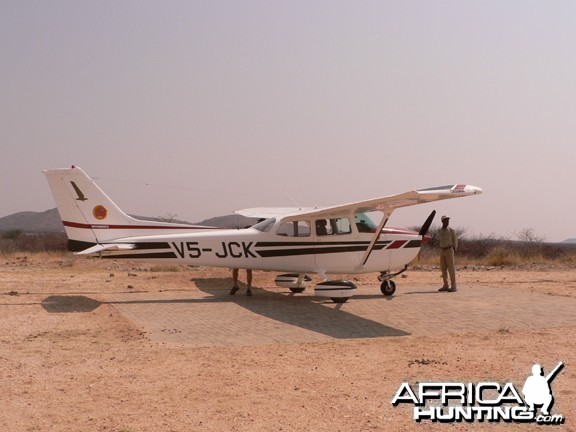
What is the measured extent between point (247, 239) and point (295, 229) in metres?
1.16

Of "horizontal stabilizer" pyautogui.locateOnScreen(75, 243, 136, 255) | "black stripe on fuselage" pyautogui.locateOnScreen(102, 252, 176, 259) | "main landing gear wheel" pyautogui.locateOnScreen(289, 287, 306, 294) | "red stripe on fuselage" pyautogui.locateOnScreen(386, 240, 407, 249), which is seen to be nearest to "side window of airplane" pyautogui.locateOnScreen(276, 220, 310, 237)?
"main landing gear wheel" pyautogui.locateOnScreen(289, 287, 306, 294)

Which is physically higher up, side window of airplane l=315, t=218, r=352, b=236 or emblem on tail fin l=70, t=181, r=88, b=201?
emblem on tail fin l=70, t=181, r=88, b=201

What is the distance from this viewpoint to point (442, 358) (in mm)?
7559

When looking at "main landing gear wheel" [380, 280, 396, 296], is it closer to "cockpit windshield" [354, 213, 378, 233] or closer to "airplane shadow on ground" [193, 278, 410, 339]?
"airplane shadow on ground" [193, 278, 410, 339]

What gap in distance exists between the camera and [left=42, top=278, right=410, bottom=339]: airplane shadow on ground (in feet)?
32.2

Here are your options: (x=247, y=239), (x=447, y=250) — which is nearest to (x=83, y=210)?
(x=247, y=239)

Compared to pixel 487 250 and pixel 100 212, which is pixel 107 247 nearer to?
pixel 100 212

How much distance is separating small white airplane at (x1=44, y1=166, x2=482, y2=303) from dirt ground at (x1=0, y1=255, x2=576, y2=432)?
2515 millimetres

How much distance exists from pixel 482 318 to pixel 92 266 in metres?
15.9

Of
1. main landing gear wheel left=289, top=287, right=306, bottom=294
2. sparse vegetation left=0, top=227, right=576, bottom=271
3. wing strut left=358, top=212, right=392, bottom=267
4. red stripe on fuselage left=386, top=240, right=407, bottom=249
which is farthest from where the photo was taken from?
sparse vegetation left=0, top=227, right=576, bottom=271

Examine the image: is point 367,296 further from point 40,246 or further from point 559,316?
point 40,246

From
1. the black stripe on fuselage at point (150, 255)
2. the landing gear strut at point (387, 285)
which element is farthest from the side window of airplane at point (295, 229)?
the black stripe on fuselage at point (150, 255)

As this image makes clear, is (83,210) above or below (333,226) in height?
above

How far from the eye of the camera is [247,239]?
13.8 m
